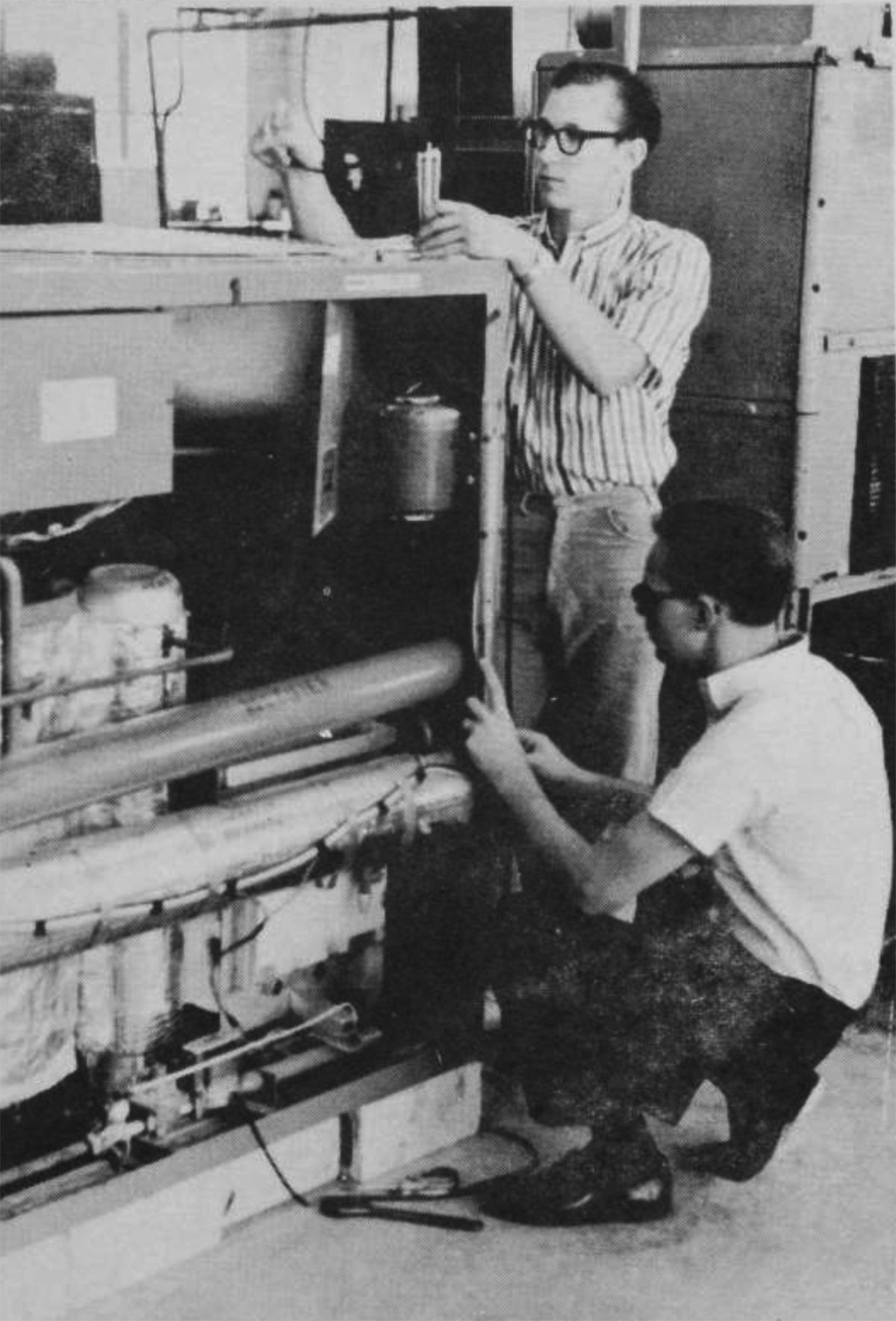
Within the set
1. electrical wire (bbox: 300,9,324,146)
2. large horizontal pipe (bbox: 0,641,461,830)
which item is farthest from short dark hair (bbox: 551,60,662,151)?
large horizontal pipe (bbox: 0,641,461,830)

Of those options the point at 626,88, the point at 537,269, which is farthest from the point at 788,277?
the point at 537,269

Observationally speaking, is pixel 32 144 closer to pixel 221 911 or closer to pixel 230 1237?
pixel 221 911

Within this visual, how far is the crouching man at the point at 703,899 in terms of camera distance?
248 centimetres

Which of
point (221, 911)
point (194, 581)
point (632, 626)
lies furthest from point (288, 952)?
point (632, 626)

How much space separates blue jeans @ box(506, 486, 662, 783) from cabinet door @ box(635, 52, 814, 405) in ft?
1.45

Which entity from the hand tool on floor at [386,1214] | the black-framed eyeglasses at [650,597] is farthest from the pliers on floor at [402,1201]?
the black-framed eyeglasses at [650,597]

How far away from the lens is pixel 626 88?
3.03 m

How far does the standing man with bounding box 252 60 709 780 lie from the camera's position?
3027 mm

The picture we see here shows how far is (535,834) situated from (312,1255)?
706 millimetres

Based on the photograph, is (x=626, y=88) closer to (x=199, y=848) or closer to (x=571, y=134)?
(x=571, y=134)

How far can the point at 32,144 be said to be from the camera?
2.65 meters

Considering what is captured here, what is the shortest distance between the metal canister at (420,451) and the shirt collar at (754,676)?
20.2 inches

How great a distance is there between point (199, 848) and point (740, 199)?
178 cm

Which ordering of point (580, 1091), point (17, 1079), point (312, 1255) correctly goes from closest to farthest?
point (17, 1079) → point (312, 1255) → point (580, 1091)
